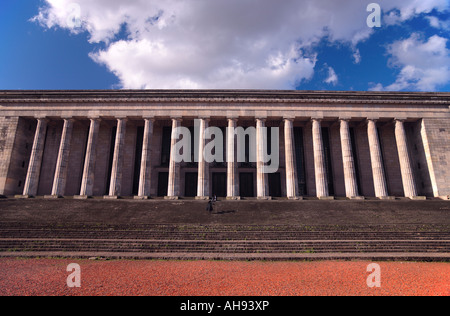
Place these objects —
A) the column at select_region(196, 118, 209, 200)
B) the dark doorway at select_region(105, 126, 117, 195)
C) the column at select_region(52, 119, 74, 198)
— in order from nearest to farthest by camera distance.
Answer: the column at select_region(196, 118, 209, 200) < the column at select_region(52, 119, 74, 198) < the dark doorway at select_region(105, 126, 117, 195)

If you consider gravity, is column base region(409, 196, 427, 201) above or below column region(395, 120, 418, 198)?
below

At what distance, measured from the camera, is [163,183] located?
34.0 metres

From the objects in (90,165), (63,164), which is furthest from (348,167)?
(63,164)

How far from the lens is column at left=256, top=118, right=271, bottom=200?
2898cm

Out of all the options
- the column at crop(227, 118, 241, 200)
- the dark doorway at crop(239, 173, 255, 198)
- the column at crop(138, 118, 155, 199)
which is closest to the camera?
the column at crop(227, 118, 241, 200)

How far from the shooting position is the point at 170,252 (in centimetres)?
1440

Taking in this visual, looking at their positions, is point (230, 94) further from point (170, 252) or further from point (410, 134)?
point (410, 134)

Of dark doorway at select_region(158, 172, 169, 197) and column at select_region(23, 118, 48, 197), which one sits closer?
column at select_region(23, 118, 48, 197)

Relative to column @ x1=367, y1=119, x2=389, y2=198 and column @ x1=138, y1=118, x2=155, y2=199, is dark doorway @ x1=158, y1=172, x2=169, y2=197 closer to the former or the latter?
column @ x1=138, y1=118, x2=155, y2=199

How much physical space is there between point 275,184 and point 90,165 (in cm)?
2300

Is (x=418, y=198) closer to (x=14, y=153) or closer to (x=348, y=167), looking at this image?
(x=348, y=167)

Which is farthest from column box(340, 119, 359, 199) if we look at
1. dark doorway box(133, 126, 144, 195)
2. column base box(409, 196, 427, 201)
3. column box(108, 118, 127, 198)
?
column box(108, 118, 127, 198)

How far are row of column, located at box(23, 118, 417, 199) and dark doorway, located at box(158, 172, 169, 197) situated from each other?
4242 mm
